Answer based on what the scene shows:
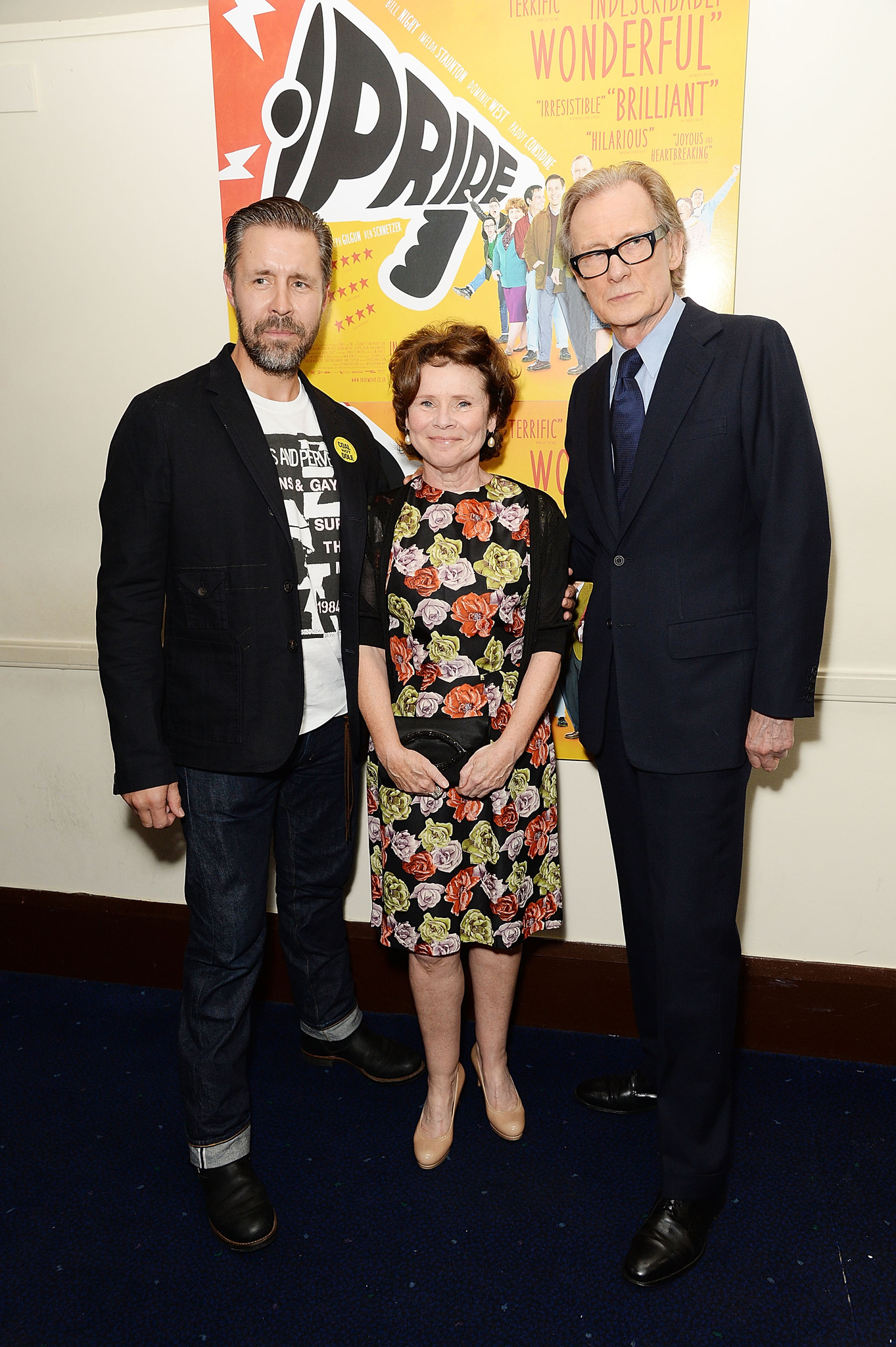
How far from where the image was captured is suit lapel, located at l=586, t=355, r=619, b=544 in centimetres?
182

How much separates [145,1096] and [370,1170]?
0.65m

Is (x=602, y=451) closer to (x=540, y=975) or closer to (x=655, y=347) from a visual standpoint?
(x=655, y=347)

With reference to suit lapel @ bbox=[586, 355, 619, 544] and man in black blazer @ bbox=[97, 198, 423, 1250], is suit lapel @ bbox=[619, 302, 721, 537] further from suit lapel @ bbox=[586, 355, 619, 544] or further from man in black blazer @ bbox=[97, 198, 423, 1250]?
man in black blazer @ bbox=[97, 198, 423, 1250]

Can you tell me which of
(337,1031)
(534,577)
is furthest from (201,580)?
(337,1031)

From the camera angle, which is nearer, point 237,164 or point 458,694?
point 458,694

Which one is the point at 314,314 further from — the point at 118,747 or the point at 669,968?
the point at 669,968

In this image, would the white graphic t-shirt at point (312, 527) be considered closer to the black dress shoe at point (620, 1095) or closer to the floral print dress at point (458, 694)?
the floral print dress at point (458, 694)

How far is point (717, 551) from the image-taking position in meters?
1.72

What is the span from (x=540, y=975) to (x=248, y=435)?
5.39 feet

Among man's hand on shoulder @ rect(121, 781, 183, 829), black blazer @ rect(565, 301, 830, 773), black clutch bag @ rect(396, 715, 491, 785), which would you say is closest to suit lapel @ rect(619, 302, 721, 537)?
black blazer @ rect(565, 301, 830, 773)

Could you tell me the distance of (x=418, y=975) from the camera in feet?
6.69

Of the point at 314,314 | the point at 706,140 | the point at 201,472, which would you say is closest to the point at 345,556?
the point at 201,472

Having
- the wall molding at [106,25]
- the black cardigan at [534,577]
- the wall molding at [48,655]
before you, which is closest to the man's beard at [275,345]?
the black cardigan at [534,577]

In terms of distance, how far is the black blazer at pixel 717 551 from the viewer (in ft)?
5.42
